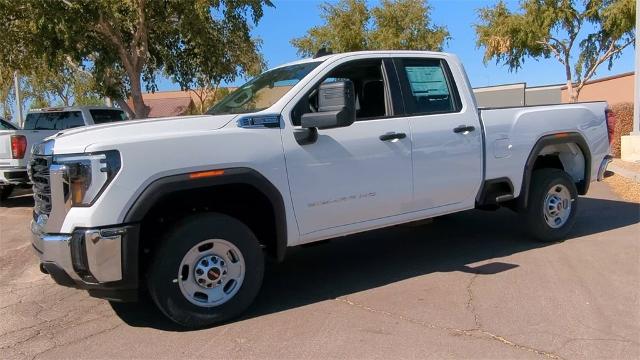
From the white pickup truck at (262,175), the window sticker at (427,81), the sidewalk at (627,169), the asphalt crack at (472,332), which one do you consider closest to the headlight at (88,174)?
the white pickup truck at (262,175)

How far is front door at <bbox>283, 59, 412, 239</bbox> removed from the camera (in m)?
4.82

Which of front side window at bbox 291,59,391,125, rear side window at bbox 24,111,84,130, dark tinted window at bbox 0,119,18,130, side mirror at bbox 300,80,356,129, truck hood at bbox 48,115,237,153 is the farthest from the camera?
rear side window at bbox 24,111,84,130

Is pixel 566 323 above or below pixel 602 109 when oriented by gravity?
below

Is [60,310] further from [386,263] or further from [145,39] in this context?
[145,39]

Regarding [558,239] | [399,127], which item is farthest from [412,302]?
[558,239]

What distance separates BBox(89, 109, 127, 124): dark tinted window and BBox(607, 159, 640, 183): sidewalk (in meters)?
10.4

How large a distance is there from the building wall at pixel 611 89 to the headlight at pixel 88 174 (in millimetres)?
25046

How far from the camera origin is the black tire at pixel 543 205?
21.9 feet

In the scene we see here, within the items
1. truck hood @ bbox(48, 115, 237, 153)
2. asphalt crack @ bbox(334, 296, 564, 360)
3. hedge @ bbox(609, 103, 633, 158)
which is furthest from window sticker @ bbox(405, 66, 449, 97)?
hedge @ bbox(609, 103, 633, 158)

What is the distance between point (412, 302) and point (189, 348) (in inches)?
73.6

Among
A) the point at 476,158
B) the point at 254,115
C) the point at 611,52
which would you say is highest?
the point at 611,52

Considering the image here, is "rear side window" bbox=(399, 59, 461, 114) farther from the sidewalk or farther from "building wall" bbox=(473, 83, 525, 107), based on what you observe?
"building wall" bbox=(473, 83, 525, 107)

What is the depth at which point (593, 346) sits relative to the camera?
4008 millimetres

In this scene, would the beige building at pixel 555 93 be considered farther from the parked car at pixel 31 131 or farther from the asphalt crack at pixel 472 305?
the asphalt crack at pixel 472 305
